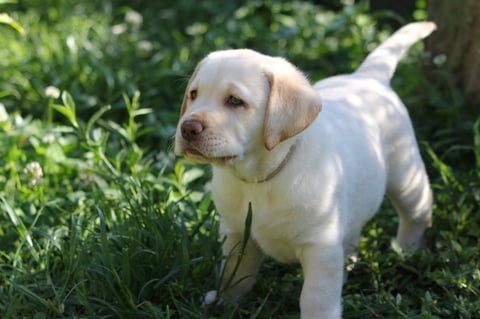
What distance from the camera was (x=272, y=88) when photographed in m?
2.69

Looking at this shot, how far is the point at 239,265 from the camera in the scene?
3.24 meters

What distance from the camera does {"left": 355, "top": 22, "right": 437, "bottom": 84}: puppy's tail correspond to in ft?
12.2

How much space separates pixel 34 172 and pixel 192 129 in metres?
1.60

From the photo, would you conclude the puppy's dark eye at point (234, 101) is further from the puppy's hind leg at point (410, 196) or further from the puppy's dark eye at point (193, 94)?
the puppy's hind leg at point (410, 196)

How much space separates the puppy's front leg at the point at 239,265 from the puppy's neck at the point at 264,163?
0.38 m

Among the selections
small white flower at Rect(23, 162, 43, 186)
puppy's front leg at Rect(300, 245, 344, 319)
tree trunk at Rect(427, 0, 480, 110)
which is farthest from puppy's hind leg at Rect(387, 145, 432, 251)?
small white flower at Rect(23, 162, 43, 186)

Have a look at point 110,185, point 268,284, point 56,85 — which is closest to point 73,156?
point 110,185

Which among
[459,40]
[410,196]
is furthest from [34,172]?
[459,40]

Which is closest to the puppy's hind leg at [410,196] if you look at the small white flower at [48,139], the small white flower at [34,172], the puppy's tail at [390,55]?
the puppy's tail at [390,55]

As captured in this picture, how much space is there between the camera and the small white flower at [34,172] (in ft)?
12.7

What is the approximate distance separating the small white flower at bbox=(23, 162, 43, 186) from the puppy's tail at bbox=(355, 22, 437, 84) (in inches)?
69.1

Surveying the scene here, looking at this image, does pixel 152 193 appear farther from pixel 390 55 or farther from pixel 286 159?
pixel 390 55

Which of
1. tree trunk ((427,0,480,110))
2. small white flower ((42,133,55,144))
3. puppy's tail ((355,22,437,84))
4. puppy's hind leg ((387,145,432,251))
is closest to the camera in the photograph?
puppy's hind leg ((387,145,432,251))

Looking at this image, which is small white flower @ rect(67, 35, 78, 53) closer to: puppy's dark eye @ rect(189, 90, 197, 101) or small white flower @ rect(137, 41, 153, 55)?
small white flower @ rect(137, 41, 153, 55)
